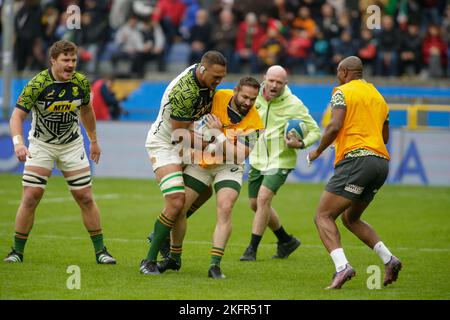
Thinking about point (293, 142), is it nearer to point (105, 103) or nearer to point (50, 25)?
point (105, 103)

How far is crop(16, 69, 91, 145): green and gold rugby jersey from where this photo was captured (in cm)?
1043

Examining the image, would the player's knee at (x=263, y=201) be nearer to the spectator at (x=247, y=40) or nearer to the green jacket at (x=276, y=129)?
the green jacket at (x=276, y=129)

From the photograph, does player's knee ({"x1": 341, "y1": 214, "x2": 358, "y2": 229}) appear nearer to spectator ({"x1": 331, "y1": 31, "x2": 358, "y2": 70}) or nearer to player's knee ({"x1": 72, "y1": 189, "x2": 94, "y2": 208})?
player's knee ({"x1": 72, "y1": 189, "x2": 94, "y2": 208})

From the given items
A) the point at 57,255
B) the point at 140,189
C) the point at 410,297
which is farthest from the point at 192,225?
the point at 410,297

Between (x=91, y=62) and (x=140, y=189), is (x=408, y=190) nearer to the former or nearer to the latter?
(x=140, y=189)

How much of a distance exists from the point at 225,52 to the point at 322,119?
4994mm

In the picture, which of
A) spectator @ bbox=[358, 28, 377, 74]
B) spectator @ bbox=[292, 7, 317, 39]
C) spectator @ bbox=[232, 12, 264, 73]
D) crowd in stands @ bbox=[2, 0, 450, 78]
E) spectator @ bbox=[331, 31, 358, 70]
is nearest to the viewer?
spectator @ bbox=[358, 28, 377, 74]

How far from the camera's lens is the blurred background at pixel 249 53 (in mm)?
21750

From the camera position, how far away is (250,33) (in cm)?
2570

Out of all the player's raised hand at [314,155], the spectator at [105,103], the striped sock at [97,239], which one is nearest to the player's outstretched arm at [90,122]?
the striped sock at [97,239]

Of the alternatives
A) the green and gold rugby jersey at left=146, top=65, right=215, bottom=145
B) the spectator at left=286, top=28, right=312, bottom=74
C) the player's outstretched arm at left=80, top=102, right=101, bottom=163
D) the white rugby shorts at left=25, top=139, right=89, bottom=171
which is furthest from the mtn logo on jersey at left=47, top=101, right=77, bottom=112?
the spectator at left=286, top=28, right=312, bottom=74

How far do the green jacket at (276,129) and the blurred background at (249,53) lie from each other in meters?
8.81

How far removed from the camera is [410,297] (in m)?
8.78

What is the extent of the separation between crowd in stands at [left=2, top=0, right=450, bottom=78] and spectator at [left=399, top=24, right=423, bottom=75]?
0.03 m
